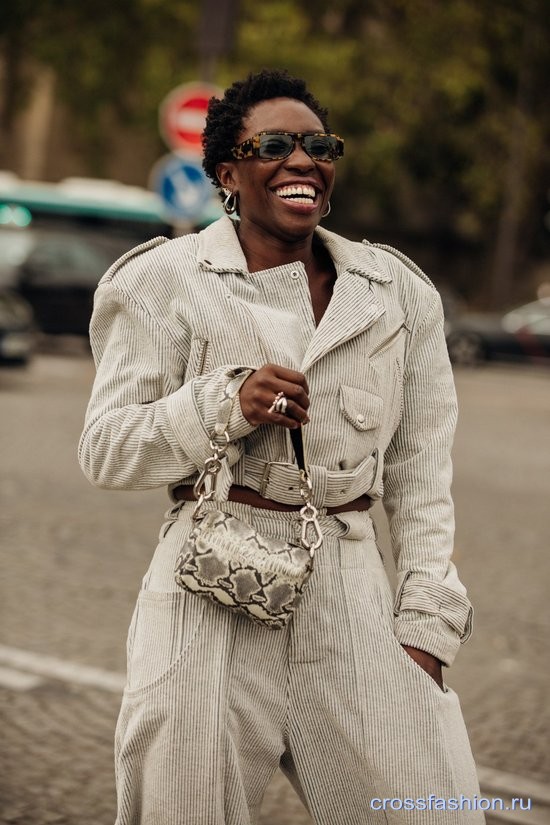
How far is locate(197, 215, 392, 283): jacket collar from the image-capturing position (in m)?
2.70

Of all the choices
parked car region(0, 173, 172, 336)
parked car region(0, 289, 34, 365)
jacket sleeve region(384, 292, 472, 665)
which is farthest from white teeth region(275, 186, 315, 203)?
parked car region(0, 173, 172, 336)

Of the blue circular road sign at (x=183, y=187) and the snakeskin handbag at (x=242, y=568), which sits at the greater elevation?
the blue circular road sign at (x=183, y=187)

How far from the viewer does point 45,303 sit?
22.1 meters

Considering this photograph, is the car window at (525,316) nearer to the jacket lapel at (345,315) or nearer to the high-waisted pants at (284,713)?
the jacket lapel at (345,315)

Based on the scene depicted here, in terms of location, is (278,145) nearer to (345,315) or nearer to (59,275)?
(345,315)

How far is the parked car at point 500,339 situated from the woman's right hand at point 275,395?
2295 cm

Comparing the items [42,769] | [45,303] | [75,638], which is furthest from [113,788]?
[45,303]

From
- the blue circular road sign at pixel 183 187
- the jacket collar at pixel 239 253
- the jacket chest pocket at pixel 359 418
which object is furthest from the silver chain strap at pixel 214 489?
the blue circular road sign at pixel 183 187

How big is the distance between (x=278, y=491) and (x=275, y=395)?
242 millimetres

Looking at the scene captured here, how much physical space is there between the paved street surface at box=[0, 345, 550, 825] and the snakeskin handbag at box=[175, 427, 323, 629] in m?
1.91

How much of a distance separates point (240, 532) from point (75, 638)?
3.79 metres

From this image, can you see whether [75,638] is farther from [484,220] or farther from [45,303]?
[484,220]

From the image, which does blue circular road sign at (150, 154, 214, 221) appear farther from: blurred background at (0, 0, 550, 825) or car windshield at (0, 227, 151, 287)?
car windshield at (0, 227, 151, 287)

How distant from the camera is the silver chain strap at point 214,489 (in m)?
2.52
